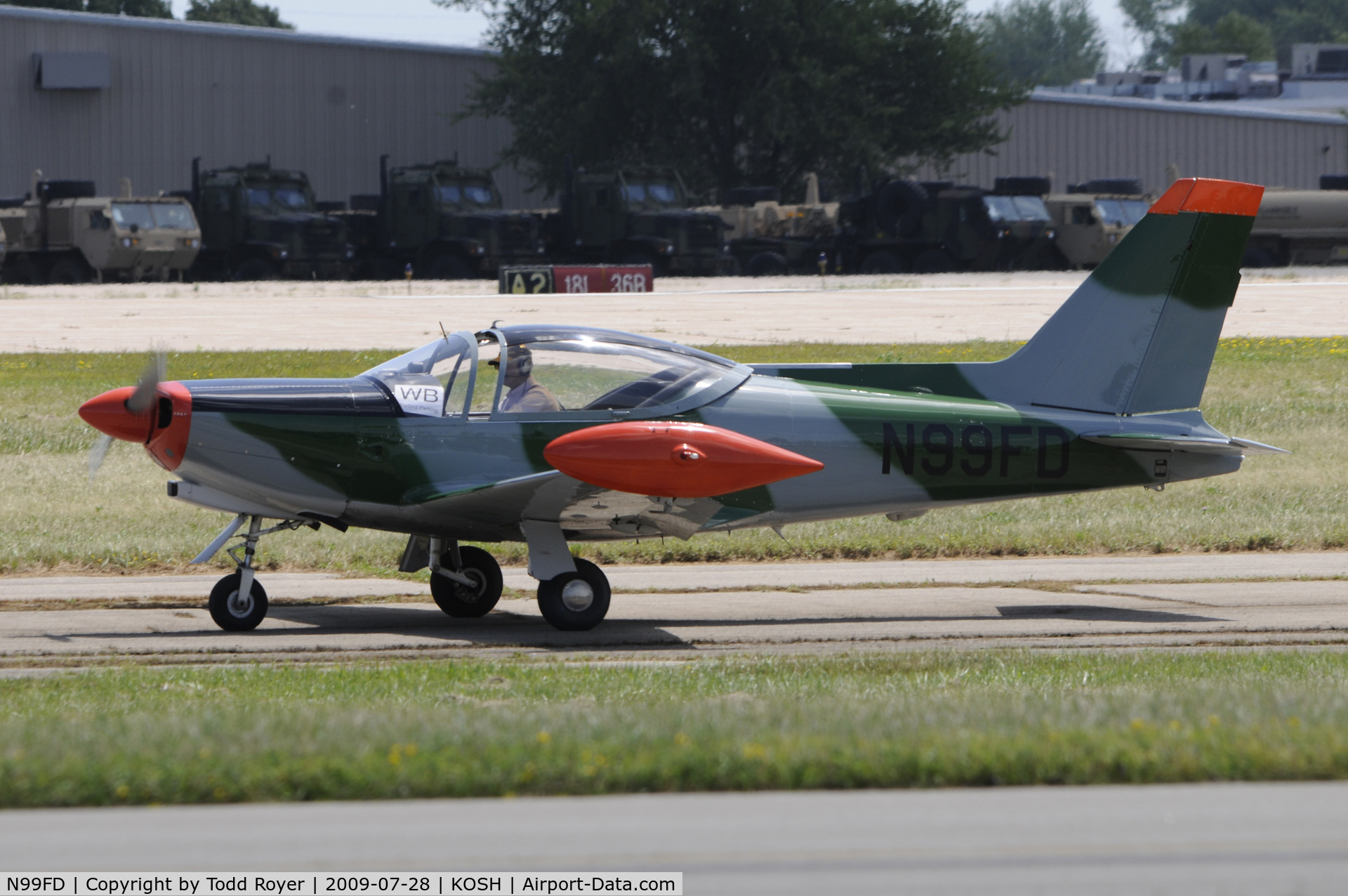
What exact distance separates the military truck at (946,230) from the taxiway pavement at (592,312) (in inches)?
204

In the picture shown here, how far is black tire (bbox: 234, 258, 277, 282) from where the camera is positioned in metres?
43.7

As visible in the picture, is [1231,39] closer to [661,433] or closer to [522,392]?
[522,392]

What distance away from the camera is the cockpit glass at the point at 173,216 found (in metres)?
42.0

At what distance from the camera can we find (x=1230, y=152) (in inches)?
2867

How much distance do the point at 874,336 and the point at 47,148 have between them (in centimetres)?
4117

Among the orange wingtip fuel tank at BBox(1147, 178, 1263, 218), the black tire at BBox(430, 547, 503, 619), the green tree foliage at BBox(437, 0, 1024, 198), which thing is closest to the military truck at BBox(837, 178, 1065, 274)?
the green tree foliage at BBox(437, 0, 1024, 198)

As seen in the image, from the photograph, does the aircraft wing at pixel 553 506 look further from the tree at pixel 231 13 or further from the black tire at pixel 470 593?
the tree at pixel 231 13

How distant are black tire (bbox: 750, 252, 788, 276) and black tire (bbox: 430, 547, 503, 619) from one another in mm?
38040

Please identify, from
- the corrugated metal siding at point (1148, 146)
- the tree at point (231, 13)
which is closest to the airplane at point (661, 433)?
the corrugated metal siding at point (1148, 146)

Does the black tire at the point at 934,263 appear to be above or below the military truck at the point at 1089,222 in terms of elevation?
below

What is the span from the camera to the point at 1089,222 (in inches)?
1791

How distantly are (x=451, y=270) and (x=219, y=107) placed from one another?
18307 mm

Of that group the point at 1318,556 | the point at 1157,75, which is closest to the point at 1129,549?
the point at 1318,556

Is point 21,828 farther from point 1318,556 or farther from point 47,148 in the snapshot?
point 47,148
